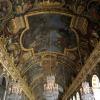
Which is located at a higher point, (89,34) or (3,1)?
(3,1)

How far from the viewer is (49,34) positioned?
15625 millimetres

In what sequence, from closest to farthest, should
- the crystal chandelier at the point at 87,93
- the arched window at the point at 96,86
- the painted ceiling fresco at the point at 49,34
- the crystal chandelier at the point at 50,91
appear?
1. the crystal chandelier at the point at 50,91
2. the crystal chandelier at the point at 87,93
3. the painted ceiling fresco at the point at 49,34
4. the arched window at the point at 96,86

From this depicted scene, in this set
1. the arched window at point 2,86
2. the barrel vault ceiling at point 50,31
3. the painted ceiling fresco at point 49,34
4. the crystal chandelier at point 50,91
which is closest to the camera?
the crystal chandelier at point 50,91

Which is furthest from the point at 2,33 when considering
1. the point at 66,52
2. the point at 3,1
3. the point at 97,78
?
the point at 97,78

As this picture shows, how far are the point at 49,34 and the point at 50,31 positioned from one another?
420 millimetres

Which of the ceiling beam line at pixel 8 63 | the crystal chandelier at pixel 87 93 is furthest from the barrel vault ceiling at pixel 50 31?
the crystal chandelier at pixel 87 93

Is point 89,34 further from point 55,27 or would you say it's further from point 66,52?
point 66,52

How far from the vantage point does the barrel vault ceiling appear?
40.3ft

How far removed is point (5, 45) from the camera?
45.7 ft

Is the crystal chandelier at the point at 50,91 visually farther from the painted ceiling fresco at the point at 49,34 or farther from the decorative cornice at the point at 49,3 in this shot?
the decorative cornice at the point at 49,3

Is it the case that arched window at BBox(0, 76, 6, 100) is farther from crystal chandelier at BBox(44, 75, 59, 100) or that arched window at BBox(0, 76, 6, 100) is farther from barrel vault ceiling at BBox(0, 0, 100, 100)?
crystal chandelier at BBox(44, 75, 59, 100)

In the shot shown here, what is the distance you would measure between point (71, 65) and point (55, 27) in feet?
18.5

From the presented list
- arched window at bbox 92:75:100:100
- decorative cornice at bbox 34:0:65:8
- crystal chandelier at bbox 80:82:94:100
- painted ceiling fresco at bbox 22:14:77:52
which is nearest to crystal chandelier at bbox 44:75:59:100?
crystal chandelier at bbox 80:82:94:100

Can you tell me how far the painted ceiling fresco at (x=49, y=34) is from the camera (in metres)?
13.8
